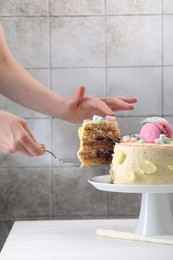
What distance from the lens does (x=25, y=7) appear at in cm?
326

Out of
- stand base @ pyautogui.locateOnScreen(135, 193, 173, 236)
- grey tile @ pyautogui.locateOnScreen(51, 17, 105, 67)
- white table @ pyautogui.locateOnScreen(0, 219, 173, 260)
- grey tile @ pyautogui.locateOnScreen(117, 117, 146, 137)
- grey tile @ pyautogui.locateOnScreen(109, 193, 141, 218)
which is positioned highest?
grey tile @ pyautogui.locateOnScreen(51, 17, 105, 67)

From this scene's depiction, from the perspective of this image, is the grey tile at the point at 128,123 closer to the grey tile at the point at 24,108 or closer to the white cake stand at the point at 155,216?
the grey tile at the point at 24,108

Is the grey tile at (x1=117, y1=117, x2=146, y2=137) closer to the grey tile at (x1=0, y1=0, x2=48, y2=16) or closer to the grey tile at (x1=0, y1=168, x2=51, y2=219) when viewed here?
the grey tile at (x1=0, y1=168, x2=51, y2=219)

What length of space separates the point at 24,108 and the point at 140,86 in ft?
2.00

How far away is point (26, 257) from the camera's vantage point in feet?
4.96

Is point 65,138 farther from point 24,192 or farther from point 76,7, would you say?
point 76,7

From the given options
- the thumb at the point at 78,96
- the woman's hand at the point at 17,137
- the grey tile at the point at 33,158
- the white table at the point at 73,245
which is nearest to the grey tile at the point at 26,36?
the grey tile at the point at 33,158

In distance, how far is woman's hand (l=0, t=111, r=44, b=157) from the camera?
1625 mm

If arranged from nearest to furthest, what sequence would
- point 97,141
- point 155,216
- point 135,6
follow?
point 155,216 < point 97,141 < point 135,6

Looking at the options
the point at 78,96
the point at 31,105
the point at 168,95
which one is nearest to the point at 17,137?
the point at 78,96

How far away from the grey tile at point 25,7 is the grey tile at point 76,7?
5 cm

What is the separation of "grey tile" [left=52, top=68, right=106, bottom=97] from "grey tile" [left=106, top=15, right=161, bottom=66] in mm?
99

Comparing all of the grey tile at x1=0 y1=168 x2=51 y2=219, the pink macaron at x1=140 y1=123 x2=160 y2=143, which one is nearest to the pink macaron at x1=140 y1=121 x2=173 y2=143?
the pink macaron at x1=140 y1=123 x2=160 y2=143

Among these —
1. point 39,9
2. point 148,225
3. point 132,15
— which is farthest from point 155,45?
point 148,225
